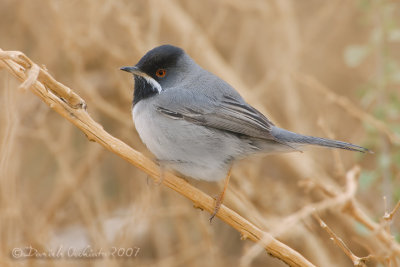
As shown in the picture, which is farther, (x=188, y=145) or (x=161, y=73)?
(x=161, y=73)

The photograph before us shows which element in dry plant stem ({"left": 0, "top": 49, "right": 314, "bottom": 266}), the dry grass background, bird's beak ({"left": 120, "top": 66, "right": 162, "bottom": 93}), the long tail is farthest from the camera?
the dry grass background

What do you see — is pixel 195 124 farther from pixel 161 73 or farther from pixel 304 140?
pixel 304 140

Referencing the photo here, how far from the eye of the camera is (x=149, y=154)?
475 centimetres

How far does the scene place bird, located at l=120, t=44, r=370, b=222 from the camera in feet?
9.67

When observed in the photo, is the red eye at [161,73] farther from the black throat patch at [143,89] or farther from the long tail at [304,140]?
the long tail at [304,140]

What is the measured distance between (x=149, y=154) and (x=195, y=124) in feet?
5.71

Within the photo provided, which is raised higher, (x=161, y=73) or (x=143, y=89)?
(x=161, y=73)

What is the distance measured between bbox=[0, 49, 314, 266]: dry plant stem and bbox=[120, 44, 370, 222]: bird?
0.84ft

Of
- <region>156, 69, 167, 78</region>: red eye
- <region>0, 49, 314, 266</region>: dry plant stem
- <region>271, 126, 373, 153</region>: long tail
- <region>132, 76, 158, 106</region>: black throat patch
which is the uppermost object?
<region>271, 126, 373, 153</region>: long tail

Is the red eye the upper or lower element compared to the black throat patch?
upper

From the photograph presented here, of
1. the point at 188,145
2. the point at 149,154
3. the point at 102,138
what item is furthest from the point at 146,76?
the point at 149,154

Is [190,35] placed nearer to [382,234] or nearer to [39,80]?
[39,80]

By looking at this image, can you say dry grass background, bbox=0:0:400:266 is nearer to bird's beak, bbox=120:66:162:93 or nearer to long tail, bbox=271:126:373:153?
long tail, bbox=271:126:373:153

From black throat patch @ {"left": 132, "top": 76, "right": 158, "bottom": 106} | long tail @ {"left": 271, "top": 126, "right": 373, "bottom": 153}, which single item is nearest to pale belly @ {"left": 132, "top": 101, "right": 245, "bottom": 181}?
black throat patch @ {"left": 132, "top": 76, "right": 158, "bottom": 106}
